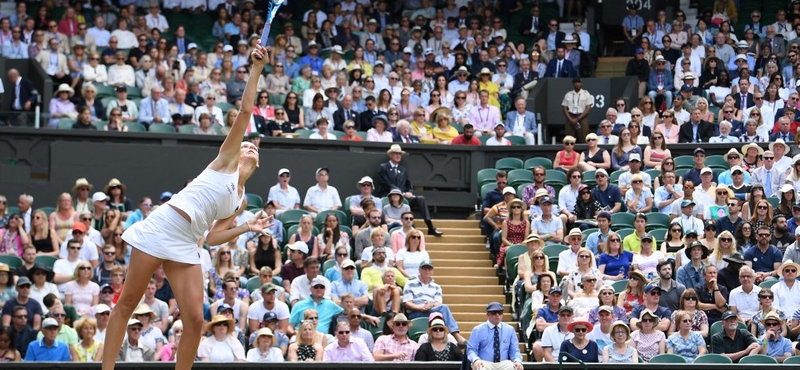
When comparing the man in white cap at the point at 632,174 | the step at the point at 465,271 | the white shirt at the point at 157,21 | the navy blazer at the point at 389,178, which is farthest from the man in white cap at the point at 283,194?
the white shirt at the point at 157,21

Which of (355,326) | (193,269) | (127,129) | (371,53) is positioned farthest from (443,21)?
(193,269)

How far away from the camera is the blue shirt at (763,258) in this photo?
16891 mm

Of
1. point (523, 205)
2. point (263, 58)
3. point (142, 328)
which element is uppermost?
point (263, 58)

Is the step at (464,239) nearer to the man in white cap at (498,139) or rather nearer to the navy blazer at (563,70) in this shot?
the man in white cap at (498,139)

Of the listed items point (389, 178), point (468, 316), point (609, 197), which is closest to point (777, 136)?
point (609, 197)

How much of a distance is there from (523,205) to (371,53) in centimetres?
637

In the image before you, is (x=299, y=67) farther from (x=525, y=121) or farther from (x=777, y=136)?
(x=777, y=136)

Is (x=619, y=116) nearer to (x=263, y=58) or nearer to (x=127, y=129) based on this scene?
(x=127, y=129)

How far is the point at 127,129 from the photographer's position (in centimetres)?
2022

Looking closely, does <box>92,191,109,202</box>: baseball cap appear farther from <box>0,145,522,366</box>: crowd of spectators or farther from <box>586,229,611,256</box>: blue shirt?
<box>586,229,611,256</box>: blue shirt

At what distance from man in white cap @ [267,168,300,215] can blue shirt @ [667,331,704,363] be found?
244 inches

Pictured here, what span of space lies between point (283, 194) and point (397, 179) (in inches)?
68.7

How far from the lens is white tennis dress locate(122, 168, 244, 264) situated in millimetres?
8578

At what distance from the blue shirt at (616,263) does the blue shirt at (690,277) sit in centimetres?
68
